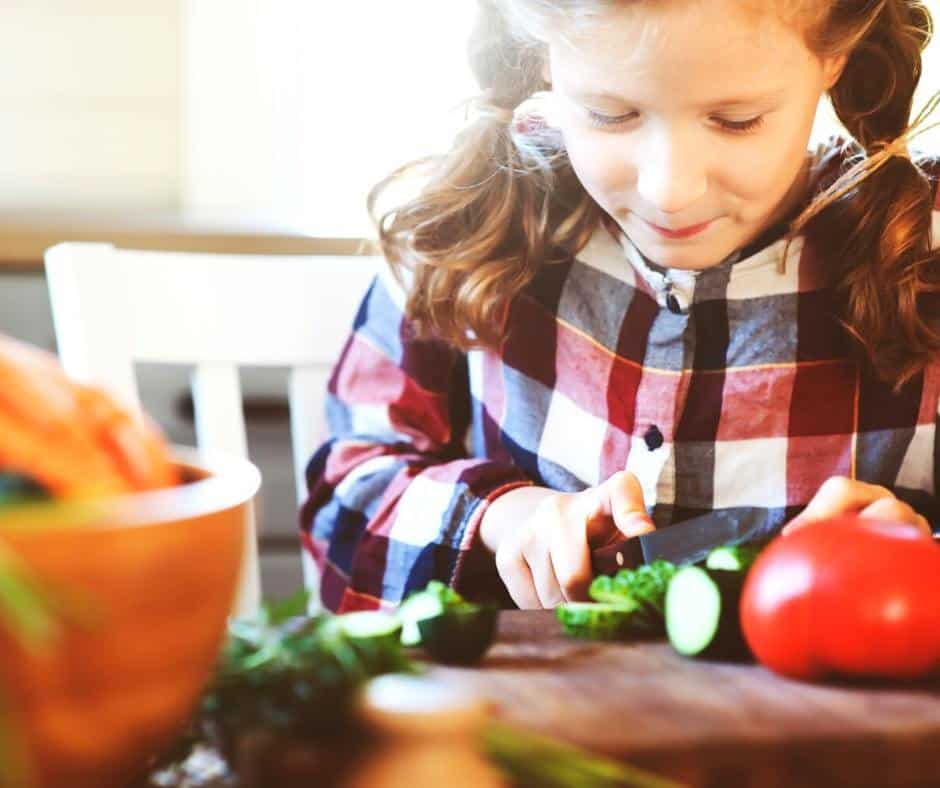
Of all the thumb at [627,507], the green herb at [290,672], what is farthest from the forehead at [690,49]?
the green herb at [290,672]

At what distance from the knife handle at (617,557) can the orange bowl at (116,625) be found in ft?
1.46

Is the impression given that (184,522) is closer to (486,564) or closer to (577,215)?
(486,564)

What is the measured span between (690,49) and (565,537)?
374 millimetres

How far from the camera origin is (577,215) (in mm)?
1412

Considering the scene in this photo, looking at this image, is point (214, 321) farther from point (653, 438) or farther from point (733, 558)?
point (733, 558)

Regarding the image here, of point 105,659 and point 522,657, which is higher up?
point 105,659

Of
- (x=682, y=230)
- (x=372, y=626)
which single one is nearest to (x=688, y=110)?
(x=682, y=230)

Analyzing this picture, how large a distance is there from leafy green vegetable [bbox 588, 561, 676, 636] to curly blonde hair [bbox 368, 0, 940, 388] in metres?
0.50

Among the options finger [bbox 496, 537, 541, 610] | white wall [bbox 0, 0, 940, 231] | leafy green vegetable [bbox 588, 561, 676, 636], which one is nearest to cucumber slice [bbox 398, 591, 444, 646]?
leafy green vegetable [bbox 588, 561, 676, 636]

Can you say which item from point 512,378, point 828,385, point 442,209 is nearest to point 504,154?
point 442,209

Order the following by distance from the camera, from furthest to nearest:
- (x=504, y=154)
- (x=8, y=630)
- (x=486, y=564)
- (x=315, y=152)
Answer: (x=315, y=152)
(x=504, y=154)
(x=486, y=564)
(x=8, y=630)

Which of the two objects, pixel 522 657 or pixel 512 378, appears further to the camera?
pixel 512 378

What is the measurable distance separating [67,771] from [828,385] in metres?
0.96

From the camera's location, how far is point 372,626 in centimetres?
69
